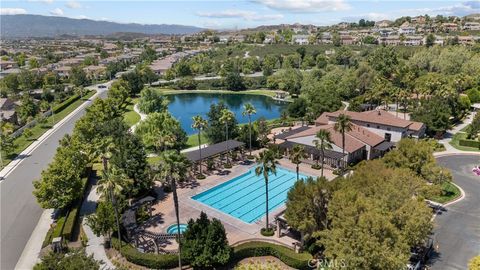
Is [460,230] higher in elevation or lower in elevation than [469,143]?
lower

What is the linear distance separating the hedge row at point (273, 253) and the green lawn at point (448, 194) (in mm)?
20840

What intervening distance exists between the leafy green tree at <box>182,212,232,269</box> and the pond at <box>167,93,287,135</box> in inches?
2168

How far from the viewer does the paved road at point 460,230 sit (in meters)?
31.8

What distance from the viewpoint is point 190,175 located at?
50.9 m

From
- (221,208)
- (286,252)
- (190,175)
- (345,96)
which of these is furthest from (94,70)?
(286,252)

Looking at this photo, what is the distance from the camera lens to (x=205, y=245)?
97.5ft

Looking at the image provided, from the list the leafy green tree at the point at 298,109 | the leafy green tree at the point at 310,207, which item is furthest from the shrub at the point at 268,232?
the leafy green tree at the point at 298,109

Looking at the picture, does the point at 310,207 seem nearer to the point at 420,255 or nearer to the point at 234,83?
the point at 420,255

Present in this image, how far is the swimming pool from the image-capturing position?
4269cm

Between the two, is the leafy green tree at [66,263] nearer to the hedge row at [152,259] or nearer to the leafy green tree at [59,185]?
the hedge row at [152,259]

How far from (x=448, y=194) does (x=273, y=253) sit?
24.9 metres

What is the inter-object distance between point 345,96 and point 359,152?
48785mm

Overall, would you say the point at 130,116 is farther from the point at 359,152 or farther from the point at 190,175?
the point at 359,152

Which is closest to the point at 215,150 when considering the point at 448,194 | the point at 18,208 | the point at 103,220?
the point at 103,220
